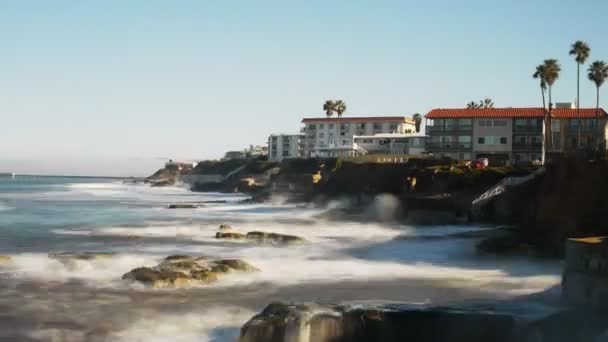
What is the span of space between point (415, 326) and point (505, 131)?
60.5 m

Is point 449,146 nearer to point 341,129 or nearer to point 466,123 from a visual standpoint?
point 466,123

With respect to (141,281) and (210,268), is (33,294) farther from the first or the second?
(210,268)

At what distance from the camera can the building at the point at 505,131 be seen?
72.0m

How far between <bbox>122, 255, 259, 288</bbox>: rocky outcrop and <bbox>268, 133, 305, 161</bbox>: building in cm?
10446

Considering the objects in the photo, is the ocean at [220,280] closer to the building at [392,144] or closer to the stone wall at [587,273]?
the stone wall at [587,273]

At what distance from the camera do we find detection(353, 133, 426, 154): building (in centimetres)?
8975

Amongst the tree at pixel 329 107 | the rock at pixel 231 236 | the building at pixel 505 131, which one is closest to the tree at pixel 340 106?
the tree at pixel 329 107

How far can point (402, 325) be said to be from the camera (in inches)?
656

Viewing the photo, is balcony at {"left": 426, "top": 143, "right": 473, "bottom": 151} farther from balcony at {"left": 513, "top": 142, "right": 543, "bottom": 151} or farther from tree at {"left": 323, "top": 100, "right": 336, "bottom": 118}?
tree at {"left": 323, "top": 100, "right": 336, "bottom": 118}

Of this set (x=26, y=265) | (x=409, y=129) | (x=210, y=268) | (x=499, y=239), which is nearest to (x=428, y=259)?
(x=499, y=239)

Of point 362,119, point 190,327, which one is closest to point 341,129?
point 362,119

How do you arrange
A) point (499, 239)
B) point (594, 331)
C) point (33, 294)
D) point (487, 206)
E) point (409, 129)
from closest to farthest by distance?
point (594, 331), point (33, 294), point (499, 239), point (487, 206), point (409, 129)

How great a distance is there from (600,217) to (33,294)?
22320 millimetres

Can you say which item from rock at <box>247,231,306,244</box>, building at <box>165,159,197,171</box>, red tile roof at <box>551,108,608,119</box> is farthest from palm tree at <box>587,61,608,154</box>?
building at <box>165,159,197,171</box>
